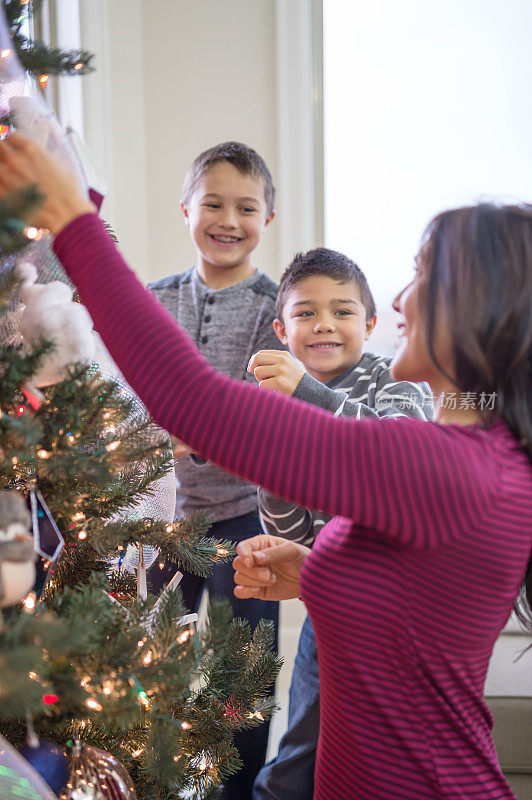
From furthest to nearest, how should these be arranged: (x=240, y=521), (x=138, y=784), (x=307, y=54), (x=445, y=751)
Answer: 1. (x=307, y=54)
2. (x=240, y=521)
3. (x=138, y=784)
4. (x=445, y=751)

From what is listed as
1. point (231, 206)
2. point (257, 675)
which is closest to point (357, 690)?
point (257, 675)

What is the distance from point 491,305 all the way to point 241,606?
1.00 meters

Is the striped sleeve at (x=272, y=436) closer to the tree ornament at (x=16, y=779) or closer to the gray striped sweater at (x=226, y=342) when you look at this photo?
the tree ornament at (x=16, y=779)

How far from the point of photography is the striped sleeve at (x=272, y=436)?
55 centimetres

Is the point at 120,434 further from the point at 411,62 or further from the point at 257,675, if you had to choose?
the point at 411,62

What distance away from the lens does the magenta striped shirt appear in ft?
1.83

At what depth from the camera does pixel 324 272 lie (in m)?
1.36

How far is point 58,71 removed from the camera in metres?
0.67

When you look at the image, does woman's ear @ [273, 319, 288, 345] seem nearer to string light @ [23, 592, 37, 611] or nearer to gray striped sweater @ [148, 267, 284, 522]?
gray striped sweater @ [148, 267, 284, 522]

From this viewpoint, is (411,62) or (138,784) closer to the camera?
(138,784)

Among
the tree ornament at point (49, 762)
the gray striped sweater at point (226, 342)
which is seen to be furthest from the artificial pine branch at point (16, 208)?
the gray striped sweater at point (226, 342)

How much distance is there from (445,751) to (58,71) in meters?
0.72

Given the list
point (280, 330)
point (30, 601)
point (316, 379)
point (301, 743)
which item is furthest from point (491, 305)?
point (301, 743)

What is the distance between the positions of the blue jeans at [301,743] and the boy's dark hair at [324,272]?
631 millimetres
